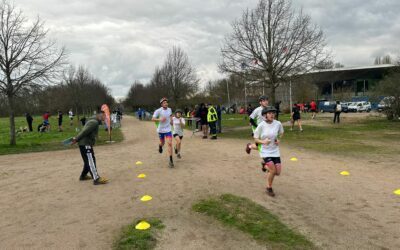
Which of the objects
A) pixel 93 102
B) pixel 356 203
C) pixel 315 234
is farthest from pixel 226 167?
pixel 93 102

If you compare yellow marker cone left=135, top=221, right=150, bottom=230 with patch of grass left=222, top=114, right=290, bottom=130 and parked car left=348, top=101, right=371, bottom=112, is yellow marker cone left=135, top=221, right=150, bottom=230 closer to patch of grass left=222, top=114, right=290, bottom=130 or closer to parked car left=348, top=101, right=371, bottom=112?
patch of grass left=222, top=114, right=290, bottom=130

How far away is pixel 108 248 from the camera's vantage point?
436 centimetres

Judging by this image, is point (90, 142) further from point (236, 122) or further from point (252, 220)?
point (236, 122)

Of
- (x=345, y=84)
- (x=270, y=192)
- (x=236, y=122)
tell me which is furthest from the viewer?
(x=345, y=84)

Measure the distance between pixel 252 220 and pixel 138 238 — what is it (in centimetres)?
180

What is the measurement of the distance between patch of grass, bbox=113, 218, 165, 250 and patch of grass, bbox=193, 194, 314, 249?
3.45ft

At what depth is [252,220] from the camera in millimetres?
5199

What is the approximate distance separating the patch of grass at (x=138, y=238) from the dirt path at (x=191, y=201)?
0.14 metres

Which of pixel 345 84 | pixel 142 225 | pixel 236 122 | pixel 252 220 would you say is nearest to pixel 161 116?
pixel 142 225

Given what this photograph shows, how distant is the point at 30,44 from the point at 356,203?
16.2 m

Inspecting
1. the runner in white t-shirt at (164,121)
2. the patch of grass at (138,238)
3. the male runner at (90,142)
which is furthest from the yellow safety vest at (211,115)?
the patch of grass at (138,238)

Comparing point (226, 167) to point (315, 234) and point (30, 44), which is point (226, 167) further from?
point (30, 44)

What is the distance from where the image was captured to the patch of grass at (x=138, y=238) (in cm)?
436

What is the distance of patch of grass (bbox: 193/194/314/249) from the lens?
175 inches
